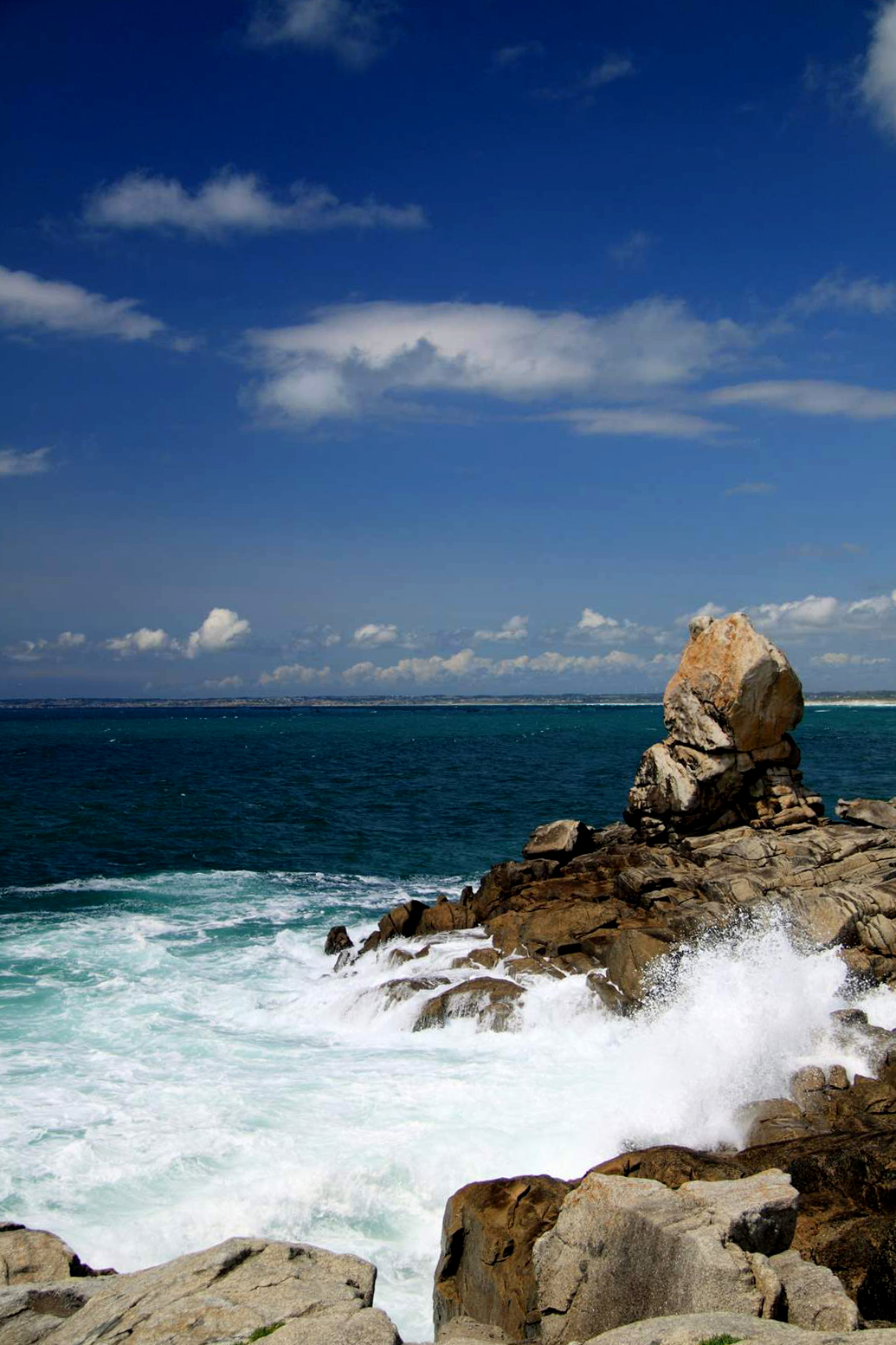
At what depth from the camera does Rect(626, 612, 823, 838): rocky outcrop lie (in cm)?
3069

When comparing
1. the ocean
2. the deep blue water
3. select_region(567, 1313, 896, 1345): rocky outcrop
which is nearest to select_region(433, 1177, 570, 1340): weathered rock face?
the ocean

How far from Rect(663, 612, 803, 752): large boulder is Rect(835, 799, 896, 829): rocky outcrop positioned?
3124mm

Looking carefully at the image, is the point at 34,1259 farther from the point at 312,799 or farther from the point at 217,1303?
the point at 312,799

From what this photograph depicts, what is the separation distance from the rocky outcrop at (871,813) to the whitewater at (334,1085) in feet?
31.2

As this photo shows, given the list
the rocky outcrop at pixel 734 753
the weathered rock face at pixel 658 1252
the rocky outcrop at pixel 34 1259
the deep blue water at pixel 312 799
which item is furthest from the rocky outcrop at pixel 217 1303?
the deep blue water at pixel 312 799

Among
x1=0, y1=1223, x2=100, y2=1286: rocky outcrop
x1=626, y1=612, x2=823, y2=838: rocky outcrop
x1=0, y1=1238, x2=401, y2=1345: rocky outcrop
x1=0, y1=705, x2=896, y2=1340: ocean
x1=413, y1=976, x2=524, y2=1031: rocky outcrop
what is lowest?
x1=0, y1=705, x2=896, y2=1340: ocean

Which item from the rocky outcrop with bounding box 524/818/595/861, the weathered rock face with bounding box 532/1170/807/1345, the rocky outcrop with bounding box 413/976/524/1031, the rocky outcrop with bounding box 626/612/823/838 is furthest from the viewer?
the rocky outcrop with bounding box 626/612/823/838

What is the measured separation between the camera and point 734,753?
30.8 metres

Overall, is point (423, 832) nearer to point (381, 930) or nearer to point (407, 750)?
point (381, 930)

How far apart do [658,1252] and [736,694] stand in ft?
79.2

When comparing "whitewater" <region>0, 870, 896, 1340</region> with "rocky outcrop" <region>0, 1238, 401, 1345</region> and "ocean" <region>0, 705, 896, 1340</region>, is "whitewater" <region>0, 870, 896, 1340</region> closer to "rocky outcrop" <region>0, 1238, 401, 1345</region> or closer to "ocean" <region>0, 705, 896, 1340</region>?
"ocean" <region>0, 705, 896, 1340</region>

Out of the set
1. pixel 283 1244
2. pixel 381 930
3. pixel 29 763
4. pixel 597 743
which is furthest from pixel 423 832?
pixel 597 743

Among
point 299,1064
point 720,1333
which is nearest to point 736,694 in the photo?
point 299,1064

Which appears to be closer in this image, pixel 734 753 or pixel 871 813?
pixel 871 813
